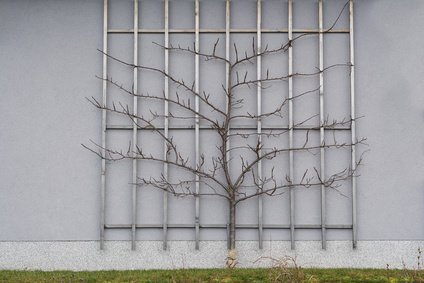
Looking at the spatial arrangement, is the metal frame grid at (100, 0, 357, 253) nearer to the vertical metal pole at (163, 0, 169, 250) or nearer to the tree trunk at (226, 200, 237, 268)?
the vertical metal pole at (163, 0, 169, 250)

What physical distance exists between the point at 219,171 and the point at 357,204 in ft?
5.08

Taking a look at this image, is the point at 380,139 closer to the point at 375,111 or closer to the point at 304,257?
the point at 375,111

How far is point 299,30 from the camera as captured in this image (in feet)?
30.3

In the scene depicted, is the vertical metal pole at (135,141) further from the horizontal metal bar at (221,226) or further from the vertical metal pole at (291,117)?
the vertical metal pole at (291,117)

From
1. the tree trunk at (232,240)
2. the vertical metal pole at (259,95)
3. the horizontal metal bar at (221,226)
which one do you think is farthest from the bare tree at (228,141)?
the horizontal metal bar at (221,226)

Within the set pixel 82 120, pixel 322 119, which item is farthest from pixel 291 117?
pixel 82 120

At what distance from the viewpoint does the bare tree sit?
9.10 meters

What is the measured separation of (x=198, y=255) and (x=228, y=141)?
1.28 metres

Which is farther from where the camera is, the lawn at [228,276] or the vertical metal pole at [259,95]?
the vertical metal pole at [259,95]

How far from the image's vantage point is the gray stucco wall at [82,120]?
9125 millimetres

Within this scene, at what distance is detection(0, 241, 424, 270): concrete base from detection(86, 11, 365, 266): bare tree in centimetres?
58

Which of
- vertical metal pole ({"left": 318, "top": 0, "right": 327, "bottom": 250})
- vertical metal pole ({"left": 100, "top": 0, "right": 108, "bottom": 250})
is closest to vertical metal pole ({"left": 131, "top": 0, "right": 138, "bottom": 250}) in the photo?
vertical metal pole ({"left": 100, "top": 0, "right": 108, "bottom": 250})

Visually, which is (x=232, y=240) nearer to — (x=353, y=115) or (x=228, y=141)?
(x=228, y=141)

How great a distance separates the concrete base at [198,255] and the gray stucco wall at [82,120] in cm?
11
